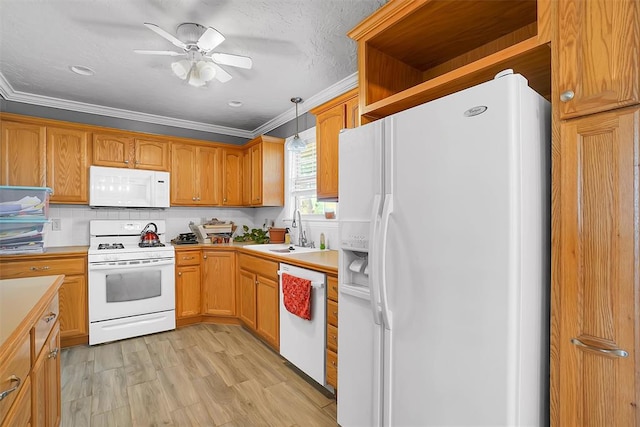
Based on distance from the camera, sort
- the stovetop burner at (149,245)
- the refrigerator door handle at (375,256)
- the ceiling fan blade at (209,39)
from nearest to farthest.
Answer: the refrigerator door handle at (375,256) → the ceiling fan blade at (209,39) → the stovetop burner at (149,245)

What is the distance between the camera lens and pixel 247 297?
339cm

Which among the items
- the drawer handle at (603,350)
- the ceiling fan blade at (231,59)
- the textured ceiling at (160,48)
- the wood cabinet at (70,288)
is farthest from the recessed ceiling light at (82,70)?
the drawer handle at (603,350)

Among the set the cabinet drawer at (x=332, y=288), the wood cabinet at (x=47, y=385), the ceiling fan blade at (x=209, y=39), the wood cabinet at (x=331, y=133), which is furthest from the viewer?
the wood cabinet at (x=331, y=133)

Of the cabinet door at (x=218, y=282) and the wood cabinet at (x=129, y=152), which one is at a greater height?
the wood cabinet at (x=129, y=152)

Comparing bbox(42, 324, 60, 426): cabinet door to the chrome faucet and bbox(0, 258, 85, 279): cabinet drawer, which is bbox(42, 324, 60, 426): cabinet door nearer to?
bbox(0, 258, 85, 279): cabinet drawer

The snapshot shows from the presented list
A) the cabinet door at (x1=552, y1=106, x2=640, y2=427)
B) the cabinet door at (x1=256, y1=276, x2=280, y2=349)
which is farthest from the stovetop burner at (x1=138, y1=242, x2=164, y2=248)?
the cabinet door at (x1=552, y1=106, x2=640, y2=427)

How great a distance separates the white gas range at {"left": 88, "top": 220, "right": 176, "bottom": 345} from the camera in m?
3.12

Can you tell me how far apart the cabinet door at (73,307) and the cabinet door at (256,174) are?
1992 mm

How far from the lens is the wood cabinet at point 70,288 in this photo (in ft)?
9.62

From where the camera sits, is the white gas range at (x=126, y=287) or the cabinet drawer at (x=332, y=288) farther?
the white gas range at (x=126, y=287)

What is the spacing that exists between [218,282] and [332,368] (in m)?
2.03

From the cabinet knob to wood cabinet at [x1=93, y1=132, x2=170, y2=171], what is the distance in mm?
3936

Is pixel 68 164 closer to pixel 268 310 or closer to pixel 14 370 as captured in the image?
pixel 268 310

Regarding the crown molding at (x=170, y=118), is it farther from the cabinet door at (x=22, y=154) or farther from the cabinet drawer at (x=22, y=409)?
the cabinet drawer at (x=22, y=409)
